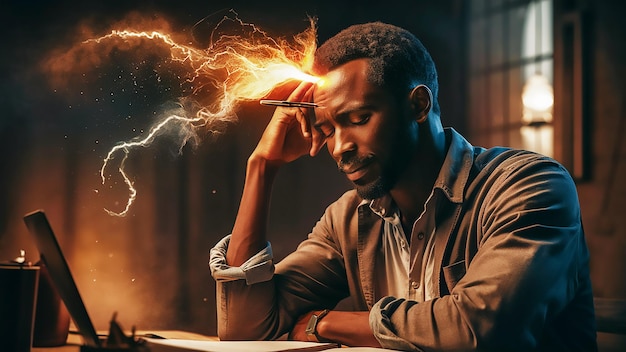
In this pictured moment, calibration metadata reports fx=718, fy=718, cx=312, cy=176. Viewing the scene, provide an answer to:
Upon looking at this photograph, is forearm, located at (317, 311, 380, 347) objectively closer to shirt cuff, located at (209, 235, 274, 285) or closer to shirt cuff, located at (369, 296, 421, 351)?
shirt cuff, located at (369, 296, 421, 351)

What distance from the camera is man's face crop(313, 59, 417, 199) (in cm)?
197

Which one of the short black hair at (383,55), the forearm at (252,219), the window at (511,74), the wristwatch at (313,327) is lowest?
the wristwatch at (313,327)

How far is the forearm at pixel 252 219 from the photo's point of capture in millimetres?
2250

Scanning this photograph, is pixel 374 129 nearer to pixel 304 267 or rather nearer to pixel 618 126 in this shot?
pixel 304 267

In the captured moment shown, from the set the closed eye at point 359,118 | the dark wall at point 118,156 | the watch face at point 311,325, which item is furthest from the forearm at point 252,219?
the dark wall at point 118,156

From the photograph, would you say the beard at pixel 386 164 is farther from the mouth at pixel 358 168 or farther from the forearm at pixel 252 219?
the forearm at pixel 252 219

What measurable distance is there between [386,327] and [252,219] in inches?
28.6

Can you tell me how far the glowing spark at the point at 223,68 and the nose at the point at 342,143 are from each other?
435 millimetres

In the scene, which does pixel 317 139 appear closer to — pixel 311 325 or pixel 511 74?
pixel 311 325

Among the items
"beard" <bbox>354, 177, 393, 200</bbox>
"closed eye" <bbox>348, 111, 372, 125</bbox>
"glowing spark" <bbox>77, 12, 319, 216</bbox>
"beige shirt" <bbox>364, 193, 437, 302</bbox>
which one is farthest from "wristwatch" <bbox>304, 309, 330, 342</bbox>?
"glowing spark" <bbox>77, 12, 319, 216</bbox>

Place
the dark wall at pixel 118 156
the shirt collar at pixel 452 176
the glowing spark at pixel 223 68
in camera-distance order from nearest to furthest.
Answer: the shirt collar at pixel 452 176 → the glowing spark at pixel 223 68 → the dark wall at pixel 118 156

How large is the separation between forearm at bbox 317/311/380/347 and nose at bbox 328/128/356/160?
43 cm

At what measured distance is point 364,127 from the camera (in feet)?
6.47

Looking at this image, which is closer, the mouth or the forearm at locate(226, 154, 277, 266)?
the mouth
